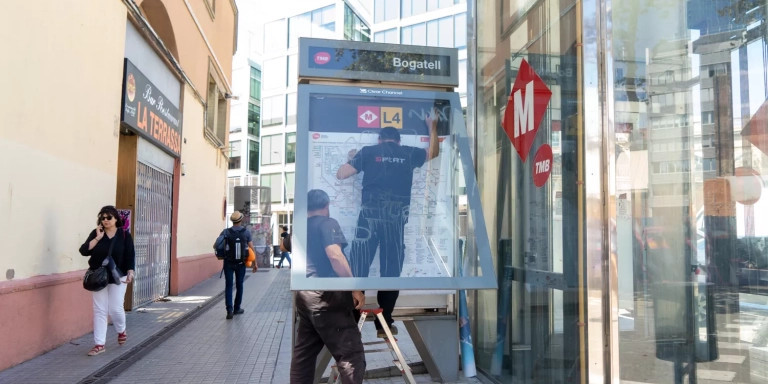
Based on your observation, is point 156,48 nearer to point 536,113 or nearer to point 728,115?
point 536,113

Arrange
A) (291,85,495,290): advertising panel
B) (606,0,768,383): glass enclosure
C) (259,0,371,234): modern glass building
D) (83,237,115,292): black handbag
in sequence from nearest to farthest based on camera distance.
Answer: (606,0,768,383): glass enclosure < (291,85,495,290): advertising panel < (83,237,115,292): black handbag < (259,0,371,234): modern glass building

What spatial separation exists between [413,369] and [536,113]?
2.60 meters

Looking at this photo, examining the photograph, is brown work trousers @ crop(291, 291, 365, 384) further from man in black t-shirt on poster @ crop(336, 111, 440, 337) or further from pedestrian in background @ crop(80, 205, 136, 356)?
pedestrian in background @ crop(80, 205, 136, 356)

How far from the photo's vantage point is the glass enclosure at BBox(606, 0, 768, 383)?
296 centimetres

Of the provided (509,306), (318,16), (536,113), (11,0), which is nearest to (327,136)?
(536,113)

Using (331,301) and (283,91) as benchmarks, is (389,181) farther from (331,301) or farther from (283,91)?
(283,91)

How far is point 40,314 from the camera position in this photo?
21.2ft

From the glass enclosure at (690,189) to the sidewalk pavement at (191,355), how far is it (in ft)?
7.06

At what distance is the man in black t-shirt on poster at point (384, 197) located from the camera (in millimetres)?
3877

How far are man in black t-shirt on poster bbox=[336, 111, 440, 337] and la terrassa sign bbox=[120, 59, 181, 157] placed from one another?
628 cm

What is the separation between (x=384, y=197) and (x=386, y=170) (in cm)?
19

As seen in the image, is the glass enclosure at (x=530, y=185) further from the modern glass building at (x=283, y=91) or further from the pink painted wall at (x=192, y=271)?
the modern glass building at (x=283, y=91)

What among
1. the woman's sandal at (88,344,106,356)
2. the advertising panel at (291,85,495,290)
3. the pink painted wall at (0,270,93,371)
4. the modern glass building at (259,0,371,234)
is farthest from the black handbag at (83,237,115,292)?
the modern glass building at (259,0,371,234)

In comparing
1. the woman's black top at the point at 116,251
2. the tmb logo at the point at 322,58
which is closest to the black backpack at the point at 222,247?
the woman's black top at the point at 116,251
